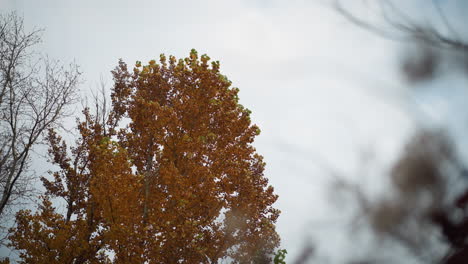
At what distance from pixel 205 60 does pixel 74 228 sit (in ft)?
21.0

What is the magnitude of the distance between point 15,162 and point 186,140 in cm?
498

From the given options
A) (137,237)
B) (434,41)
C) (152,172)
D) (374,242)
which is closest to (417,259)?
(374,242)

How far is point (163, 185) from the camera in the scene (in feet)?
26.3

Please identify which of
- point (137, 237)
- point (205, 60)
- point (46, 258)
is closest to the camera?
point (137, 237)

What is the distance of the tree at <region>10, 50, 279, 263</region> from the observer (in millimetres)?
6887

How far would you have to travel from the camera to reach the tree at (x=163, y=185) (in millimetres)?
6887

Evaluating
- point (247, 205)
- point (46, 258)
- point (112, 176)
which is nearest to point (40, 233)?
point (46, 258)

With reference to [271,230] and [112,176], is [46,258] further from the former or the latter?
[271,230]

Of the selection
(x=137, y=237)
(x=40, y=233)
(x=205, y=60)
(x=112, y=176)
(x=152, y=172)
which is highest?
(x=205, y=60)

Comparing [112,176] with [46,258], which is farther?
[46,258]

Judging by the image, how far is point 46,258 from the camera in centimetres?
743

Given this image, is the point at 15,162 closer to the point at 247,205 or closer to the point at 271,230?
the point at 247,205

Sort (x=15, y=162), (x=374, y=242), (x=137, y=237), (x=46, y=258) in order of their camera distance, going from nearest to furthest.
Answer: (x=374, y=242) < (x=137, y=237) < (x=46, y=258) < (x=15, y=162)

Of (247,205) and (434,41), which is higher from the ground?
(247,205)
